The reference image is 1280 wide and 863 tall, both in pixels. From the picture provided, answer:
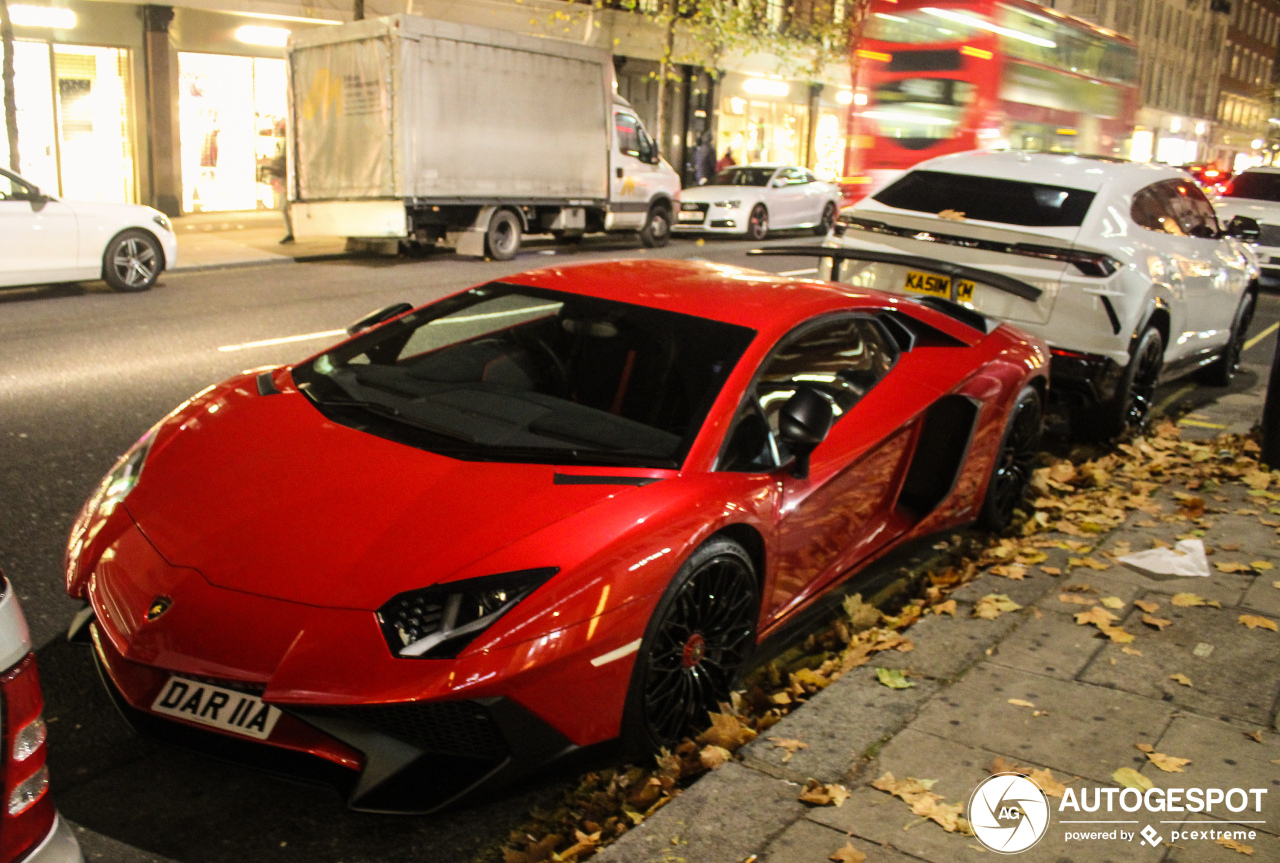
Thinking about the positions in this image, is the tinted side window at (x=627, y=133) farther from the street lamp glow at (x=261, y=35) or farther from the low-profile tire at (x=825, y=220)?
the street lamp glow at (x=261, y=35)

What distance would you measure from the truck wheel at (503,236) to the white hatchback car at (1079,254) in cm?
1033

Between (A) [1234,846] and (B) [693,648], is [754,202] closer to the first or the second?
(B) [693,648]

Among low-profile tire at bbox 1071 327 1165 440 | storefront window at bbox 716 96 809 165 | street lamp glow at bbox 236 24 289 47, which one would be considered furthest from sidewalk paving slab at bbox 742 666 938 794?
storefront window at bbox 716 96 809 165

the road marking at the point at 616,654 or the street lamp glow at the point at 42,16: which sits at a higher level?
the street lamp glow at the point at 42,16

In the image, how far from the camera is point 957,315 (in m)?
5.45

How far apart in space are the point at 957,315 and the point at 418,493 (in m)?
3.13

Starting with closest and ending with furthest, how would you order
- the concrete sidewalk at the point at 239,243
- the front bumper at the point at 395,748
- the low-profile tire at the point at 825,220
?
the front bumper at the point at 395,748 → the concrete sidewalk at the point at 239,243 → the low-profile tire at the point at 825,220

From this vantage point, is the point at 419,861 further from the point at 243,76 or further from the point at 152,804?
the point at 243,76

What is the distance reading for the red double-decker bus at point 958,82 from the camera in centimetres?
1709

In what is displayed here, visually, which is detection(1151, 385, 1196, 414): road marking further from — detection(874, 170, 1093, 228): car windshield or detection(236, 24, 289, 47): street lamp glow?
detection(236, 24, 289, 47): street lamp glow

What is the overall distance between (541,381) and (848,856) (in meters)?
1.93

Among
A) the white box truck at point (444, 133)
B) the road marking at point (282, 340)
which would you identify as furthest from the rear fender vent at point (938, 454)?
the white box truck at point (444, 133)

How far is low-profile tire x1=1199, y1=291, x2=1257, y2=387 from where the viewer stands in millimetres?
9445

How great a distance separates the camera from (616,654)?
3.03 m
